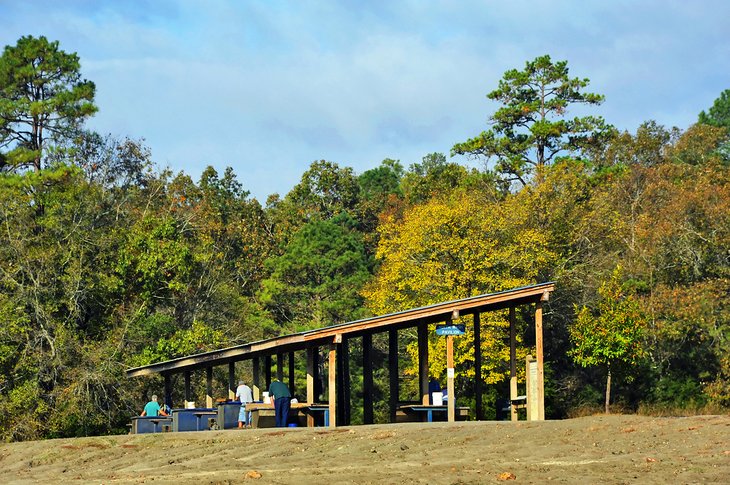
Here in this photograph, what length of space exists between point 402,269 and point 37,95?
51.3 feet

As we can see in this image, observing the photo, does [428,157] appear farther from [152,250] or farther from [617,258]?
[152,250]

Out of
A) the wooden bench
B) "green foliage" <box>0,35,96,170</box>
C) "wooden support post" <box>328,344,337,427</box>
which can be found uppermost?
"green foliage" <box>0,35,96,170</box>

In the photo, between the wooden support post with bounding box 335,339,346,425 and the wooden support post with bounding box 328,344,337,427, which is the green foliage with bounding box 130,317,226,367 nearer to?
the wooden support post with bounding box 335,339,346,425

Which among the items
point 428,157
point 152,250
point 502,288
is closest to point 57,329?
point 152,250

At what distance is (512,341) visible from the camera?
86.6 feet

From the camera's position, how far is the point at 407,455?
57.4 feet

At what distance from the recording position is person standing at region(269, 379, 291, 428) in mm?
23797

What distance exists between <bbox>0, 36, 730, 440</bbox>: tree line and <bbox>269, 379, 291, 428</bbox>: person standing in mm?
9495

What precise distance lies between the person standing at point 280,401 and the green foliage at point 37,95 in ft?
71.8

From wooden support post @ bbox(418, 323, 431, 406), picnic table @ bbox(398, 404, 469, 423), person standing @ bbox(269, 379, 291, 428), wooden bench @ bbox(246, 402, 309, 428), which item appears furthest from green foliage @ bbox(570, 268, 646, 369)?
person standing @ bbox(269, 379, 291, 428)

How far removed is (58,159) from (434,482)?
31339 mm

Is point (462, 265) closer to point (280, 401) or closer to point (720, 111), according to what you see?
point (280, 401)

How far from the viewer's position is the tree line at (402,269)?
36.1 metres

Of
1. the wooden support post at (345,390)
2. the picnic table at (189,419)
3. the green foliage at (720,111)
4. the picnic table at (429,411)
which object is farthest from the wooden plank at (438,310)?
the green foliage at (720,111)
